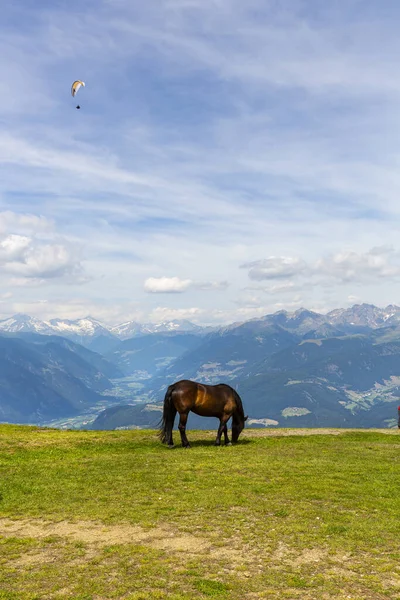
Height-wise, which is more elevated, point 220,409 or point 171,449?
point 220,409

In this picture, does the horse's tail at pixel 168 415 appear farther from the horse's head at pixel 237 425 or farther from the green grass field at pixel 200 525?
the horse's head at pixel 237 425

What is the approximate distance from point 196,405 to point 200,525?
1395 centimetres

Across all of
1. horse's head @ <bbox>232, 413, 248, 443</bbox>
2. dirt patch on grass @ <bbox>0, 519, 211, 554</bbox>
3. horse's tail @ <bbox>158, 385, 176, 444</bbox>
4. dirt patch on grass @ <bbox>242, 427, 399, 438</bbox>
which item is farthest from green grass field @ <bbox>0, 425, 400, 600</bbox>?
dirt patch on grass @ <bbox>242, 427, 399, 438</bbox>

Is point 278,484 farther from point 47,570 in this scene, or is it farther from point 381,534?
point 47,570

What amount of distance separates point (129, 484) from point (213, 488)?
3.73 m

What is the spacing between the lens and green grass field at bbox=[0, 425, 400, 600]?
977 cm

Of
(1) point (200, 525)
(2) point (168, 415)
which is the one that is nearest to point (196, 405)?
(2) point (168, 415)

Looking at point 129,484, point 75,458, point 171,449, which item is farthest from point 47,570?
point 171,449

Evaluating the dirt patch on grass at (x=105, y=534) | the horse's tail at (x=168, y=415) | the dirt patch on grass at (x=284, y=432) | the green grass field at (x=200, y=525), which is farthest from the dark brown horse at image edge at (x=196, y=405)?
the dirt patch on grass at (x=105, y=534)

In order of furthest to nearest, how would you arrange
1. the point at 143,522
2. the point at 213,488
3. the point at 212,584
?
1. the point at 213,488
2. the point at 143,522
3. the point at 212,584

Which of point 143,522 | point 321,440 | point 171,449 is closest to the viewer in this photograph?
point 143,522

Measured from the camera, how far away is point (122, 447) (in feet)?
93.7

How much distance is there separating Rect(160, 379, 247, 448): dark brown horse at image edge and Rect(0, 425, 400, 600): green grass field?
246cm

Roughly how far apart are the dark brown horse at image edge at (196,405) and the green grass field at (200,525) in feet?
8.07
